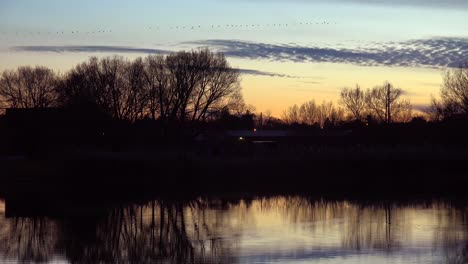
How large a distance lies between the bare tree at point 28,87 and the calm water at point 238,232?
47118 millimetres

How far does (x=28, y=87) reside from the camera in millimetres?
80250

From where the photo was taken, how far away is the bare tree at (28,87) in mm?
79000

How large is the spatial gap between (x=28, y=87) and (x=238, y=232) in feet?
204

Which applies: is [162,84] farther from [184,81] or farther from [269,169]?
[269,169]

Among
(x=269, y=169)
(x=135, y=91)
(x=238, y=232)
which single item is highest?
(x=135, y=91)

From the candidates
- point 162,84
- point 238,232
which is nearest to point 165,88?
point 162,84

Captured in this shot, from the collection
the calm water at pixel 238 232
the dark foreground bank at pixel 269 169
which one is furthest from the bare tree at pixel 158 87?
the calm water at pixel 238 232

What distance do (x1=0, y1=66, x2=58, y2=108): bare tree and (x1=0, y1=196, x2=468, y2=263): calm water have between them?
155 feet

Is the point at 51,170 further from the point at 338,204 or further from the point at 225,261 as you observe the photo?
the point at 225,261

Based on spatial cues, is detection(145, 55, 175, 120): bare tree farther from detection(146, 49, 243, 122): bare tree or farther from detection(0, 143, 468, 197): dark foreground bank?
detection(0, 143, 468, 197): dark foreground bank

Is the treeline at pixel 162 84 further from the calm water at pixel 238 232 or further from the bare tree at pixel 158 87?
the calm water at pixel 238 232

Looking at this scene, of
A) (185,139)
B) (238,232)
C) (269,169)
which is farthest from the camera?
(185,139)

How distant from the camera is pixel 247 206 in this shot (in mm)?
32188

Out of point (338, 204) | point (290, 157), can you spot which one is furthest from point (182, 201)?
point (290, 157)
